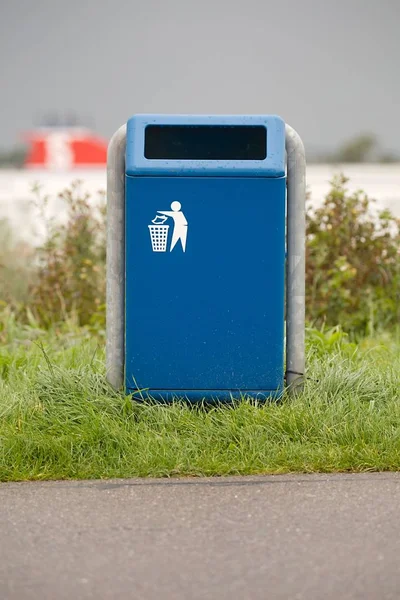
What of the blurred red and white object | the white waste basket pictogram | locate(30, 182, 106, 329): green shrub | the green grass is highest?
the blurred red and white object

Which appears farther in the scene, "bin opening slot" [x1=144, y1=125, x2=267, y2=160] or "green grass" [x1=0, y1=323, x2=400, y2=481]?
"bin opening slot" [x1=144, y1=125, x2=267, y2=160]

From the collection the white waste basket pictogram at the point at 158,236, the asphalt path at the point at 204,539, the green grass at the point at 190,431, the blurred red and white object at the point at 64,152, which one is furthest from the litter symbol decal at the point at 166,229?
the blurred red and white object at the point at 64,152

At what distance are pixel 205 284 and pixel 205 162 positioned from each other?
0.51m

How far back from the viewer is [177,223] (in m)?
3.83

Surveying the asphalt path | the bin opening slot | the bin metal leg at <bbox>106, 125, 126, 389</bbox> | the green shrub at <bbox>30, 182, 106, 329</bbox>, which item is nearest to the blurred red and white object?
the green shrub at <bbox>30, 182, 106, 329</bbox>

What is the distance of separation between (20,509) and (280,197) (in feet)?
5.35

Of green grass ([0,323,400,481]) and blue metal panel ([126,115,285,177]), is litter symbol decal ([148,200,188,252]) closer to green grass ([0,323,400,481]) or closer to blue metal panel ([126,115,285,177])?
blue metal panel ([126,115,285,177])

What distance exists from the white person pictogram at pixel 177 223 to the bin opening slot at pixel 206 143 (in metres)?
0.69

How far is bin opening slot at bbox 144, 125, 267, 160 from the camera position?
4.39 m

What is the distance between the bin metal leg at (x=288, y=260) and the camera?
12.9ft

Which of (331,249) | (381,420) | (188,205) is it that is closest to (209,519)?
(381,420)

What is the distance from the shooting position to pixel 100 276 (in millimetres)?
6395

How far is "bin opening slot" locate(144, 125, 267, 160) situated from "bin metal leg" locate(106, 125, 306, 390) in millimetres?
451

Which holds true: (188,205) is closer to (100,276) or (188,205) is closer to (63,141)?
(100,276)
